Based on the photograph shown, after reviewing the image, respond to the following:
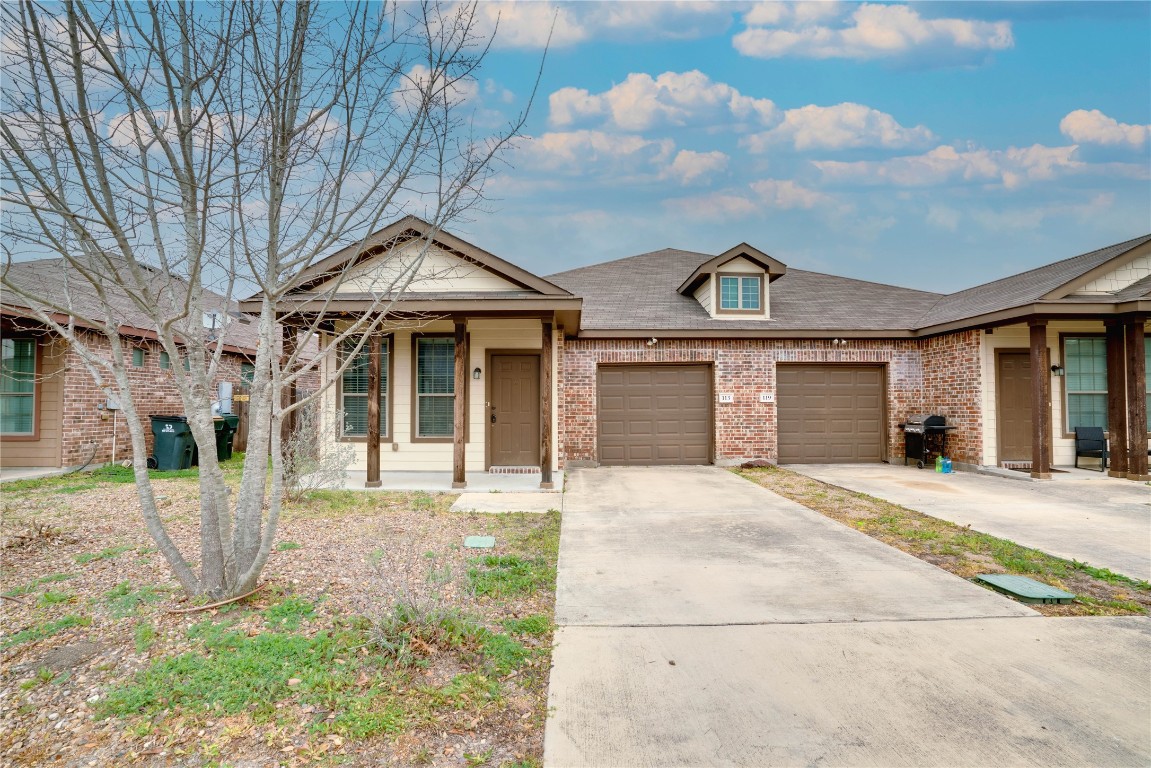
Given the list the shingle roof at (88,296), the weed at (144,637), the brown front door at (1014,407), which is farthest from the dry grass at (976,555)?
the shingle roof at (88,296)

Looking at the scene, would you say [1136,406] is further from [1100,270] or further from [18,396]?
[18,396]

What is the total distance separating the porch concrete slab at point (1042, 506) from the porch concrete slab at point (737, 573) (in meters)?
1.63

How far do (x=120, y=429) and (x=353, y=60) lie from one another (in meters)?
10.8

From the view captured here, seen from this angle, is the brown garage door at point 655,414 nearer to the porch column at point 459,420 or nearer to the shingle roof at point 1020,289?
the porch column at point 459,420

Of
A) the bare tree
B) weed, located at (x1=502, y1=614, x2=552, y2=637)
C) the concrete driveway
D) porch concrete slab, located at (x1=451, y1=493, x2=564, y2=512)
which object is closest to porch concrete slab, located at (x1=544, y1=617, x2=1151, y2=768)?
the concrete driveway

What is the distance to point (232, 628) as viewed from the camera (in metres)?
3.10

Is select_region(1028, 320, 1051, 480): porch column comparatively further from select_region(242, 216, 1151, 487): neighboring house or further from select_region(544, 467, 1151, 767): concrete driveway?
select_region(544, 467, 1151, 767): concrete driveway

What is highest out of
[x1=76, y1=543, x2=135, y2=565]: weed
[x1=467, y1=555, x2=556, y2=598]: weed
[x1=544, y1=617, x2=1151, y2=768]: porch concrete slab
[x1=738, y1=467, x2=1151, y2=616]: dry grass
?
[x1=76, y1=543, x2=135, y2=565]: weed

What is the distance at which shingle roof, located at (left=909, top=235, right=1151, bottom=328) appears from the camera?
921 cm

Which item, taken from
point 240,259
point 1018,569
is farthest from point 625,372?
point 240,259

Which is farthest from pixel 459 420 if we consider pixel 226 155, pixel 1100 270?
pixel 1100 270

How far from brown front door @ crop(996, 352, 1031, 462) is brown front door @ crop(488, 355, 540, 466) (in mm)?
8611

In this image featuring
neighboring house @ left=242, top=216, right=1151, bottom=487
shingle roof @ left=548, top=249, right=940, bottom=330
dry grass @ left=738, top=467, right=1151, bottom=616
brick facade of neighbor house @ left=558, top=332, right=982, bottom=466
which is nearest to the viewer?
dry grass @ left=738, top=467, right=1151, bottom=616

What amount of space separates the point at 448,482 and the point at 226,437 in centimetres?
638
